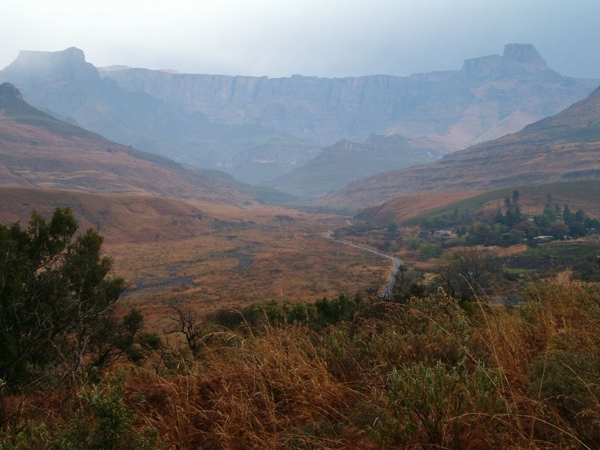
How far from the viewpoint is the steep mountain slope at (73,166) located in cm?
13225

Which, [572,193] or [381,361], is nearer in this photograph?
[381,361]

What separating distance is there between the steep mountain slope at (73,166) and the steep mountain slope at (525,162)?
7637cm

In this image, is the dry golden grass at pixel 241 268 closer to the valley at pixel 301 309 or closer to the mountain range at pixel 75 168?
the valley at pixel 301 309

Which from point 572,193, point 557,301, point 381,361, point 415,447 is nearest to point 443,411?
point 415,447

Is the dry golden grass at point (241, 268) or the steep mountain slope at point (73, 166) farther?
the steep mountain slope at point (73, 166)

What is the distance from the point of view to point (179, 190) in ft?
570

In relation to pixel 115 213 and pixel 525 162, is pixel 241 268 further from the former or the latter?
pixel 525 162

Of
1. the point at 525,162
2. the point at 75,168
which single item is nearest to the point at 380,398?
the point at 75,168

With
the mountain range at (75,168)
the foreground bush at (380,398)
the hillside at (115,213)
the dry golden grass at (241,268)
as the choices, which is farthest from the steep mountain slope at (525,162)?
the foreground bush at (380,398)

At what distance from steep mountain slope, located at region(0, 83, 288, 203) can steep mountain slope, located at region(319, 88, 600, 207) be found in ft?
251

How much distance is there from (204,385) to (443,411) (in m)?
2.51

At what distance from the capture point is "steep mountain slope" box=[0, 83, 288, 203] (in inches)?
5207

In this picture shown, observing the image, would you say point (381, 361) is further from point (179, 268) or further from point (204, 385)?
point (179, 268)

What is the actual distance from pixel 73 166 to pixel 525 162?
14768 centimetres
